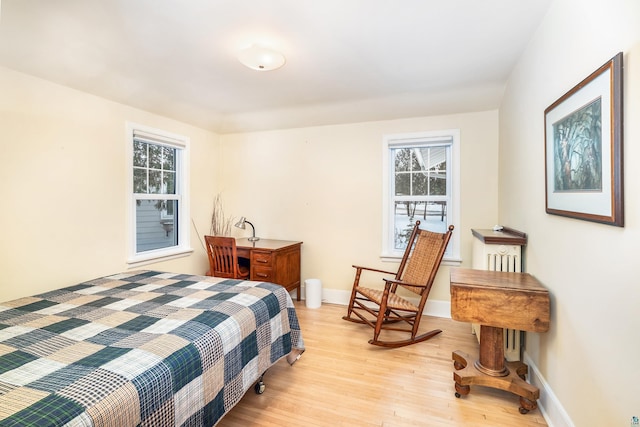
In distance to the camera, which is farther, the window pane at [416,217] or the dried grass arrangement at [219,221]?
the dried grass arrangement at [219,221]

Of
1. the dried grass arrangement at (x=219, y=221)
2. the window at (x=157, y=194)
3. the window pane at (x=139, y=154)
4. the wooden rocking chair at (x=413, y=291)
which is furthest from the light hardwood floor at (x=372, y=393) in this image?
the window pane at (x=139, y=154)

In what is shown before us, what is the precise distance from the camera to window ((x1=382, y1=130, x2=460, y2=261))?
356 centimetres

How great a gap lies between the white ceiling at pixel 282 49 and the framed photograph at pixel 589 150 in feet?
2.62

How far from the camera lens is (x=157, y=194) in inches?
141

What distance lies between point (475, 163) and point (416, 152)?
2.18ft

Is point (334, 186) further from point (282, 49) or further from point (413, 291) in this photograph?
point (282, 49)

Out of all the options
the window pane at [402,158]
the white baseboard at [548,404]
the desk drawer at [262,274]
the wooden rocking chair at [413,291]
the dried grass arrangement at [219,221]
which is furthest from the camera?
the dried grass arrangement at [219,221]

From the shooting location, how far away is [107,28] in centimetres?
202

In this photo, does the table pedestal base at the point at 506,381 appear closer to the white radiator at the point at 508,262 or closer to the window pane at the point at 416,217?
the white radiator at the point at 508,262

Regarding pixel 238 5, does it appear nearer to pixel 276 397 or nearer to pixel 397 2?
pixel 397 2

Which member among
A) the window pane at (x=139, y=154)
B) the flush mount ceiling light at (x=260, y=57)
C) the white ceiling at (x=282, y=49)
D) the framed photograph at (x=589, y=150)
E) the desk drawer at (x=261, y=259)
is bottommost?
the desk drawer at (x=261, y=259)

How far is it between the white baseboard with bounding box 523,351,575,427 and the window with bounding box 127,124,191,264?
3542mm

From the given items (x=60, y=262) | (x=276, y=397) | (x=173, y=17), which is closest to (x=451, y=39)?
(x=173, y=17)

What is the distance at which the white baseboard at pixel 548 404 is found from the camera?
161 centimetres
